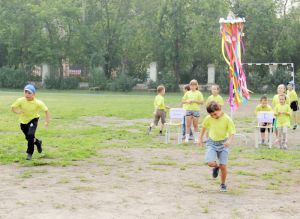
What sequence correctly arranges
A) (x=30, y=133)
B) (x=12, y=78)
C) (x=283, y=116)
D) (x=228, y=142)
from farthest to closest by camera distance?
(x=12, y=78)
(x=283, y=116)
(x=30, y=133)
(x=228, y=142)

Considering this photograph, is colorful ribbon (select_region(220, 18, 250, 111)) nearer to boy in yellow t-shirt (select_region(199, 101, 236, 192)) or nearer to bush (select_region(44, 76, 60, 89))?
boy in yellow t-shirt (select_region(199, 101, 236, 192))

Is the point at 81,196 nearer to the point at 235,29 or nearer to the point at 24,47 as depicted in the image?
the point at 235,29

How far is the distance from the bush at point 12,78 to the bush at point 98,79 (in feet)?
22.3

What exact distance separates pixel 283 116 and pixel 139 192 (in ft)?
21.0

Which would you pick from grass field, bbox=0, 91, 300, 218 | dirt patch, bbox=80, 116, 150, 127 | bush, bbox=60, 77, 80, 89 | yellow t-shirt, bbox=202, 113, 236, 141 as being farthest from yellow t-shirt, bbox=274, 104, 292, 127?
bush, bbox=60, 77, 80, 89

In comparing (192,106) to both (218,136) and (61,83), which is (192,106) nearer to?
(218,136)

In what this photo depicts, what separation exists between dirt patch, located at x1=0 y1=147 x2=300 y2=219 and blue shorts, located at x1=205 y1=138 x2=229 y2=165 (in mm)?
471

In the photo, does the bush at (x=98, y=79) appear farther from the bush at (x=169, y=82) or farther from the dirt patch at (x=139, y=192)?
the dirt patch at (x=139, y=192)

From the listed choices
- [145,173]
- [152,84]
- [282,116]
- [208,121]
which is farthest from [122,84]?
[208,121]

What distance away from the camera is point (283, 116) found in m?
13.3

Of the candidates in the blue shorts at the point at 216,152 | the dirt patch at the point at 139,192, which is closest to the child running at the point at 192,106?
the dirt patch at the point at 139,192

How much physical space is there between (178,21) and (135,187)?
44.0 meters

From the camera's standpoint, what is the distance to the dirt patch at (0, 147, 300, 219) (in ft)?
22.4

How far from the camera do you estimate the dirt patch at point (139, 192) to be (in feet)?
22.4
